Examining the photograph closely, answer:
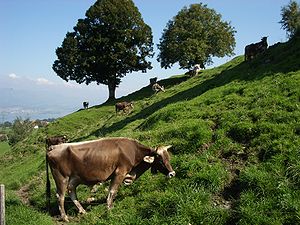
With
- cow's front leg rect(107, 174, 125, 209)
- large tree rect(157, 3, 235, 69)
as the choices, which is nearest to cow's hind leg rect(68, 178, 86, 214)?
cow's front leg rect(107, 174, 125, 209)

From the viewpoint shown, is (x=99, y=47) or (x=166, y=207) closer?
(x=166, y=207)

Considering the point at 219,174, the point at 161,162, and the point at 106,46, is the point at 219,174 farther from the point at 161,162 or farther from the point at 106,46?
the point at 106,46

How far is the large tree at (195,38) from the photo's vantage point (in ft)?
181

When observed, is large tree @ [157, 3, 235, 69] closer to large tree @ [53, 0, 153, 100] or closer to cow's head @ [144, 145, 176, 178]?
large tree @ [53, 0, 153, 100]

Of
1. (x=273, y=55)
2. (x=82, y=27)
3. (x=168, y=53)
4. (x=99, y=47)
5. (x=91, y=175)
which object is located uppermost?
(x=82, y=27)

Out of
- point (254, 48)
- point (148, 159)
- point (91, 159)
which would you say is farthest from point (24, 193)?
point (254, 48)

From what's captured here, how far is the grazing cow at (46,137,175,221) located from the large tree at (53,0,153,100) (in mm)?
47874

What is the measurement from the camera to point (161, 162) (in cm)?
1223

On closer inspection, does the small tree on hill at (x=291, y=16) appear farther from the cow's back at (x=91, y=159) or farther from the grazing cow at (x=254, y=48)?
the cow's back at (x=91, y=159)

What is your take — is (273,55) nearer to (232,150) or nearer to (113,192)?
(232,150)

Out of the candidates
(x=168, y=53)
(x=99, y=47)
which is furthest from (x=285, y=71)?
(x=99, y=47)

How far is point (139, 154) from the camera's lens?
12.2 meters

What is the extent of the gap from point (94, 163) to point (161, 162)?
7.07ft

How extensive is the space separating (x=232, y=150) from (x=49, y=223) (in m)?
6.69
